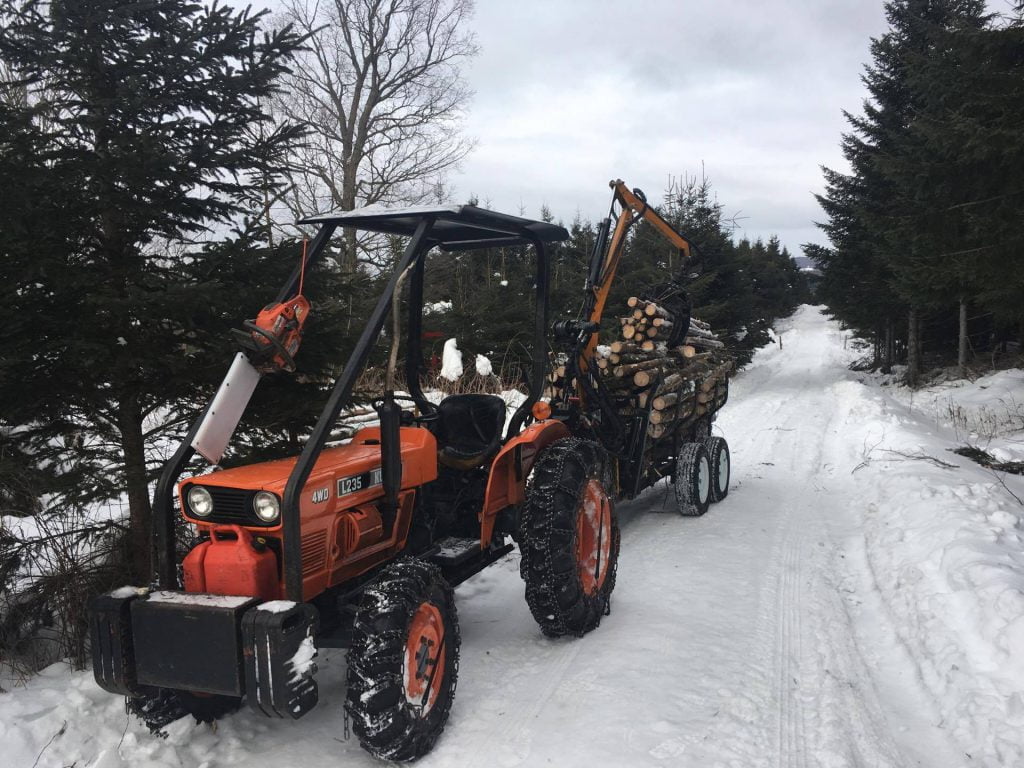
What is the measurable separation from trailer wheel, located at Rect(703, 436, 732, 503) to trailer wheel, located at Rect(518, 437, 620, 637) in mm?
3144

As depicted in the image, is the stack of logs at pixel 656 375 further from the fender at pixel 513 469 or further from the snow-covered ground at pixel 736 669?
the fender at pixel 513 469

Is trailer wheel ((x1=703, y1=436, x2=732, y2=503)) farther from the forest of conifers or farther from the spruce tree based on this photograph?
the spruce tree

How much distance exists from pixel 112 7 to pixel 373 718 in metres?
3.96

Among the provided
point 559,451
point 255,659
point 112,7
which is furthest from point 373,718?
point 112,7

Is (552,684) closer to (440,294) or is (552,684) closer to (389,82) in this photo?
(440,294)

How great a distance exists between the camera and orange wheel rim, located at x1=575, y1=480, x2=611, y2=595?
4335 millimetres

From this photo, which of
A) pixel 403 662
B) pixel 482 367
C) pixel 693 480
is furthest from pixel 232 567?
pixel 482 367

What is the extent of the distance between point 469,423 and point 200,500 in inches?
75.4

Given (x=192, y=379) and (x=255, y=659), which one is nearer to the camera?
(x=255, y=659)

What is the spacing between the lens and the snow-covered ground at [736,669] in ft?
10.0

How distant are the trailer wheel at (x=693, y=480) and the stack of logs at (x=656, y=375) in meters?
0.33

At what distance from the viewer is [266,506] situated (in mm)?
2887

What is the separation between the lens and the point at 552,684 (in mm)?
3682

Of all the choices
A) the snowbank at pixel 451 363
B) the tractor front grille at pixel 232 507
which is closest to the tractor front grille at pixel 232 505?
the tractor front grille at pixel 232 507
